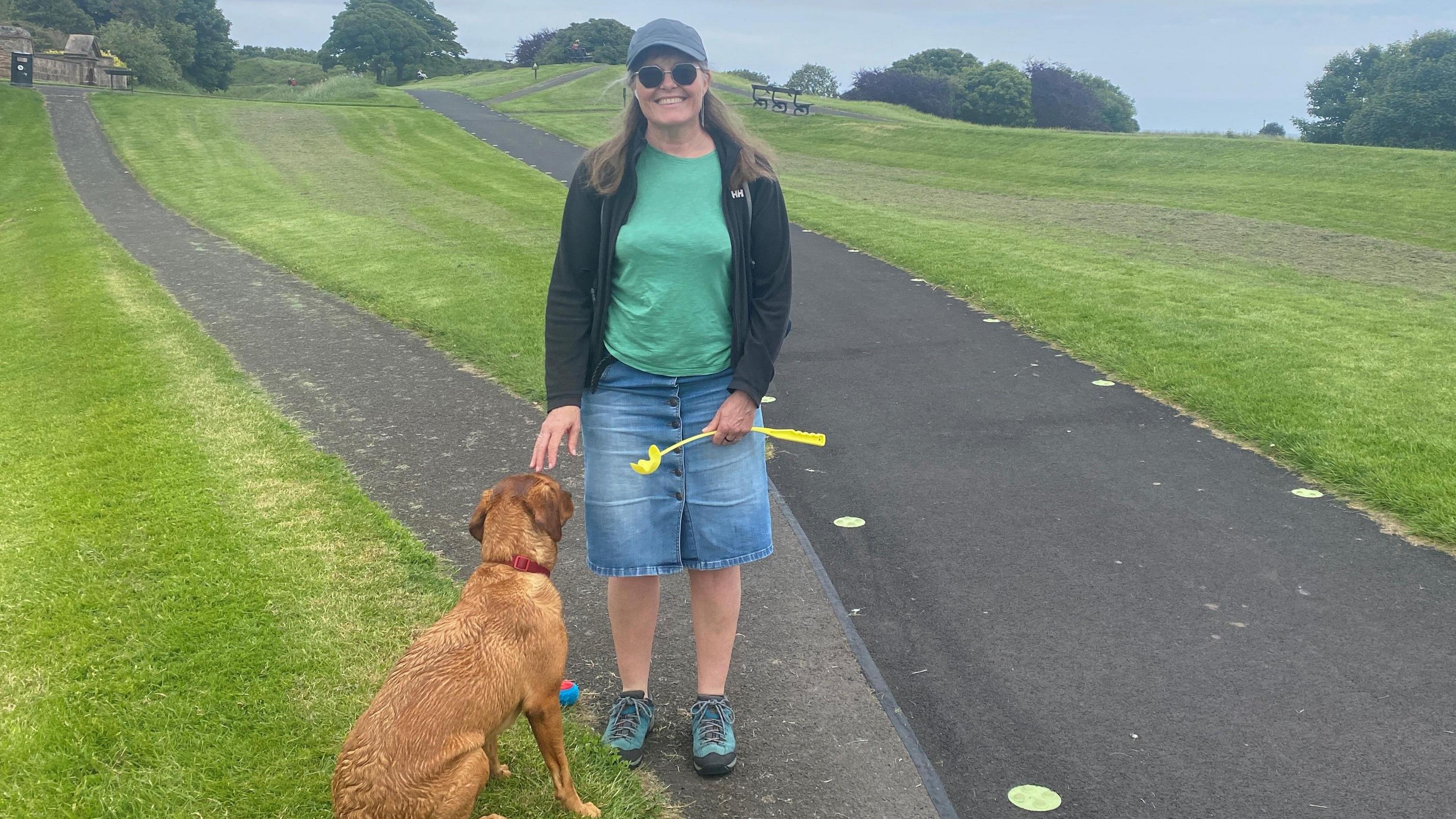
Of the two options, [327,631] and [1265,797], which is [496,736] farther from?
[1265,797]

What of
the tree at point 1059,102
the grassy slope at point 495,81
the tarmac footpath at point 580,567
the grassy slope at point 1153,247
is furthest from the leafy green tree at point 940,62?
the tarmac footpath at point 580,567

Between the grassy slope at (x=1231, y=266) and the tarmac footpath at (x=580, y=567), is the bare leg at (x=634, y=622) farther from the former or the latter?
the grassy slope at (x=1231, y=266)

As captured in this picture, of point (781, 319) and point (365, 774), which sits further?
point (781, 319)

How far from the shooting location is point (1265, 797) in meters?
3.33

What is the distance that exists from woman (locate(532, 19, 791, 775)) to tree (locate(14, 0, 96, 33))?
69044 mm

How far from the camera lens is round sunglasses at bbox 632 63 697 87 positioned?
3047 mm

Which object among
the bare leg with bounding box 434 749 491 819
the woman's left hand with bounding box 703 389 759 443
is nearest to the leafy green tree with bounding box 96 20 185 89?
the woman's left hand with bounding box 703 389 759 443

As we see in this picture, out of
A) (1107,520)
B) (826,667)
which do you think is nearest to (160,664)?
(826,667)

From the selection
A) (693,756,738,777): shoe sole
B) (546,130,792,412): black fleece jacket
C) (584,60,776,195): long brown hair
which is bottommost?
(693,756,738,777): shoe sole

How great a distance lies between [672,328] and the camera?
3.21 metres

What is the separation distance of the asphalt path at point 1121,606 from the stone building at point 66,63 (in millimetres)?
46650

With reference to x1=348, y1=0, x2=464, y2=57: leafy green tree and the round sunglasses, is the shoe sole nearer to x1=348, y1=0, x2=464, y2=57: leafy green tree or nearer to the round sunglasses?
the round sunglasses

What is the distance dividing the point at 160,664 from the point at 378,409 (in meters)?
3.62

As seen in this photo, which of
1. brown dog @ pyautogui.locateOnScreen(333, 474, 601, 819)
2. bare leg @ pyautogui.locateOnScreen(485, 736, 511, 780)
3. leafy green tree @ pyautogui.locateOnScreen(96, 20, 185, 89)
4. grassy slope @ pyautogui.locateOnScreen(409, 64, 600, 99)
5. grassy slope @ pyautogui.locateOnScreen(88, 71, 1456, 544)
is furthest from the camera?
grassy slope @ pyautogui.locateOnScreen(409, 64, 600, 99)
